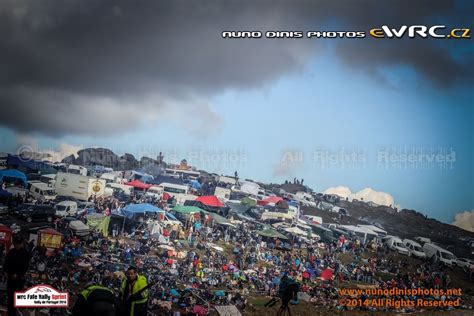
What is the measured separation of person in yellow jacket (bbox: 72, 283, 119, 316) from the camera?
3453mm

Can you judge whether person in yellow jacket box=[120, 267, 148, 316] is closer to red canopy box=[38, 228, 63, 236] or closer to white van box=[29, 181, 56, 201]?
red canopy box=[38, 228, 63, 236]

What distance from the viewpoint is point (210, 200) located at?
39.2 feet

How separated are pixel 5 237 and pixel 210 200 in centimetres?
538

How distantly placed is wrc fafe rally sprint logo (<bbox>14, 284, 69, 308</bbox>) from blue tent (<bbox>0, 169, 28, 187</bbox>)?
409 cm

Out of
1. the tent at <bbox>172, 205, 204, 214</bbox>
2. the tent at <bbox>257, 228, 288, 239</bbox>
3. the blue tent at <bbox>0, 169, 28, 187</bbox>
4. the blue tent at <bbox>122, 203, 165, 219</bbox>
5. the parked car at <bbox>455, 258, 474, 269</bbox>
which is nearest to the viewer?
the blue tent at <bbox>0, 169, 28, 187</bbox>

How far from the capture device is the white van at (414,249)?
11.2 meters

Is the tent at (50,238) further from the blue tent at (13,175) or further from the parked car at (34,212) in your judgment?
the blue tent at (13,175)

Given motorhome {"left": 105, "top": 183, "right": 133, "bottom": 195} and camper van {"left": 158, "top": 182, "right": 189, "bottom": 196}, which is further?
camper van {"left": 158, "top": 182, "right": 189, "bottom": 196}

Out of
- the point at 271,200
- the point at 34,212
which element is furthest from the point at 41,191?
the point at 271,200

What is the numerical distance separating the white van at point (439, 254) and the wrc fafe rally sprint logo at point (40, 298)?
31.2 ft

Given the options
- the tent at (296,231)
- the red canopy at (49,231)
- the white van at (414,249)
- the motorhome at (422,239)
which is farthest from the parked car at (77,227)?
the motorhome at (422,239)

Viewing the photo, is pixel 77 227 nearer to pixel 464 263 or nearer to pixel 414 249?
pixel 414 249

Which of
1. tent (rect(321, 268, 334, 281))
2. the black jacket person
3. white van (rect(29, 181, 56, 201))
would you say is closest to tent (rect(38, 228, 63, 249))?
white van (rect(29, 181, 56, 201))

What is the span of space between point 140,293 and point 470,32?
A: 33.6 feet
